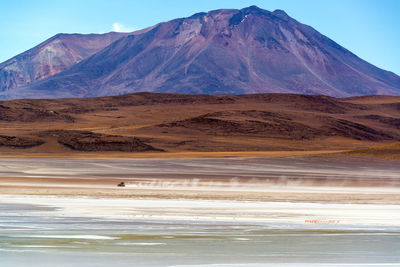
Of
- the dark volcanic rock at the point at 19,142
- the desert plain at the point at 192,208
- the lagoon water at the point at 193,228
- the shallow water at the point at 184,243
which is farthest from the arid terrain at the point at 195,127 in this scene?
the shallow water at the point at 184,243

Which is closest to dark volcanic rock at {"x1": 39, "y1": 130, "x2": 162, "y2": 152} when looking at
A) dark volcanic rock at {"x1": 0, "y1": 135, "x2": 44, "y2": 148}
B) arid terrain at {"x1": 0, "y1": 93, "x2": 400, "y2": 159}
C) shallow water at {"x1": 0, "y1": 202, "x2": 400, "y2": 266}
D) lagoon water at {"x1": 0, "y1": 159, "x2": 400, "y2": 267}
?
arid terrain at {"x1": 0, "y1": 93, "x2": 400, "y2": 159}

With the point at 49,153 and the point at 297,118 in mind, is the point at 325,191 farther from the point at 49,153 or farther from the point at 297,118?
the point at 297,118

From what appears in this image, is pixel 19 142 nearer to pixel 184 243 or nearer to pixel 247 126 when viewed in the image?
pixel 247 126

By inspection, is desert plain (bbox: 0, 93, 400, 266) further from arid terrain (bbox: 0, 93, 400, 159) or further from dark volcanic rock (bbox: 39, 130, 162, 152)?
arid terrain (bbox: 0, 93, 400, 159)

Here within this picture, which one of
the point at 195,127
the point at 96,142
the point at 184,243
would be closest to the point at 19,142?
the point at 96,142

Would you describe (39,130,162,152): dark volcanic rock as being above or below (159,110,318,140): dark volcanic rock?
below

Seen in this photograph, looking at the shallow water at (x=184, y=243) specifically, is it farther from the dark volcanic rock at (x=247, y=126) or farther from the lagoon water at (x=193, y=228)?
the dark volcanic rock at (x=247, y=126)
